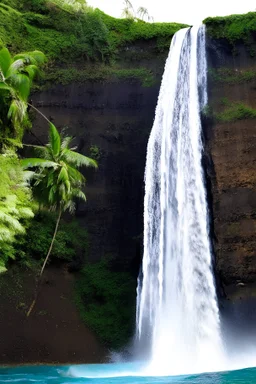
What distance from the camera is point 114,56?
21.1m

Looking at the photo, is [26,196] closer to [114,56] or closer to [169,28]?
[114,56]

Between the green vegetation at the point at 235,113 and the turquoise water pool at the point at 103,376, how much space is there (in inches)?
389

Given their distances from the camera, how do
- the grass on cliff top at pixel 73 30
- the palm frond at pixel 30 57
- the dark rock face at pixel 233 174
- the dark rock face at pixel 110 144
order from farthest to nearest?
the grass on cliff top at pixel 73 30, the dark rock face at pixel 110 144, the palm frond at pixel 30 57, the dark rock face at pixel 233 174

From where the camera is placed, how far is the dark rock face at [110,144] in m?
17.6

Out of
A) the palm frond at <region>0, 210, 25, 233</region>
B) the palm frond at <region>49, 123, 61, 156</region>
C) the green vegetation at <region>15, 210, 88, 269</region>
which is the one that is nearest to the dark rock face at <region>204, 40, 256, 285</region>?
the green vegetation at <region>15, 210, 88, 269</region>

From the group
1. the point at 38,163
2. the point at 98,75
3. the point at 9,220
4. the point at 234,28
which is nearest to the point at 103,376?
the point at 9,220

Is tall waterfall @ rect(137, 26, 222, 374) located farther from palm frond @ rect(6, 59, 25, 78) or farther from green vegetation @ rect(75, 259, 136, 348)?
palm frond @ rect(6, 59, 25, 78)

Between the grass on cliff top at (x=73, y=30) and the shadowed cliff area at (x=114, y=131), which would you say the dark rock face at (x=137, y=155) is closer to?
the shadowed cliff area at (x=114, y=131)

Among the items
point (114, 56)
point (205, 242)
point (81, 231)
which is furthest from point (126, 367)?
point (114, 56)

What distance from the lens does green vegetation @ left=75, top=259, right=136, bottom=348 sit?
598 inches

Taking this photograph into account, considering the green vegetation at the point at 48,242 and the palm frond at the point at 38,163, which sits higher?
the palm frond at the point at 38,163

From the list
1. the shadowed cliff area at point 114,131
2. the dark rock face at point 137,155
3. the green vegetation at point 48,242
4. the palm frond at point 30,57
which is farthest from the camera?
the palm frond at point 30,57

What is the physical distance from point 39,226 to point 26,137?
4.38 meters

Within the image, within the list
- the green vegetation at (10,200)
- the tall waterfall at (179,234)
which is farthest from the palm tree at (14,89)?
the tall waterfall at (179,234)
